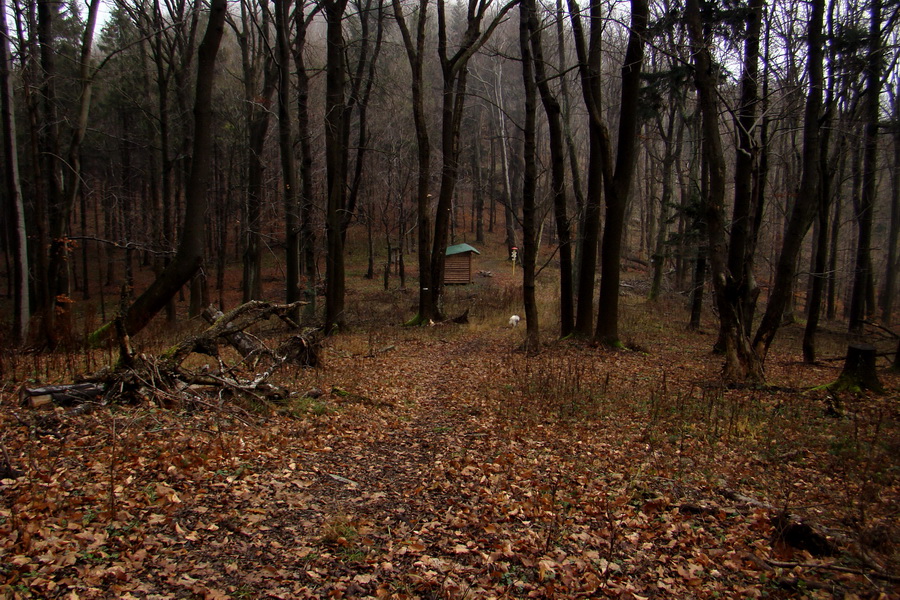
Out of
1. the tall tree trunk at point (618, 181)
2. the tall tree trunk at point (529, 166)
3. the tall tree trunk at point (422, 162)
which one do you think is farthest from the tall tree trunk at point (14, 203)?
the tall tree trunk at point (618, 181)

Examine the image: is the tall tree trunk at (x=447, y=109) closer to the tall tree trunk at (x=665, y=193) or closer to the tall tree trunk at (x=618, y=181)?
the tall tree trunk at (x=618, y=181)

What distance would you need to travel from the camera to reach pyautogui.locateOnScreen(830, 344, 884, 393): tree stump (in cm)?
744

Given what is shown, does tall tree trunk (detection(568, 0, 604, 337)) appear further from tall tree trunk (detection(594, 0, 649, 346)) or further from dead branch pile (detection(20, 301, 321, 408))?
dead branch pile (detection(20, 301, 321, 408))

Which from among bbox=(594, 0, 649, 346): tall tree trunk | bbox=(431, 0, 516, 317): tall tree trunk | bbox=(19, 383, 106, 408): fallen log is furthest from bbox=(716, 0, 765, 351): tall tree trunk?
bbox=(19, 383, 106, 408): fallen log

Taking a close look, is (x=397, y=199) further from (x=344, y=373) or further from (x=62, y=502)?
(x=62, y=502)

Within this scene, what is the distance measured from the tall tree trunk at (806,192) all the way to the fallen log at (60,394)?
9.41m

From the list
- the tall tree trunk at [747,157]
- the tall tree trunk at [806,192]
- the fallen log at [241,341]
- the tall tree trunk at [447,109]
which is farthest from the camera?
the tall tree trunk at [447,109]

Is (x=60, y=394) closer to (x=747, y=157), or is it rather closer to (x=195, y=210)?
(x=195, y=210)

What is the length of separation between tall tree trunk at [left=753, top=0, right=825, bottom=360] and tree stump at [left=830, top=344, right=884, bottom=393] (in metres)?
1.28

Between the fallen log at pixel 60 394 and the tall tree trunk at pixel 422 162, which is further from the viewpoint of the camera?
the tall tree trunk at pixel 422 162

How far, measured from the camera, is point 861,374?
7.52m

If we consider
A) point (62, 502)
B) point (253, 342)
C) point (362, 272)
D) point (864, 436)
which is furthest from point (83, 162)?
point (864, 436)

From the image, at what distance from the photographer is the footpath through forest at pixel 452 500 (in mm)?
3348

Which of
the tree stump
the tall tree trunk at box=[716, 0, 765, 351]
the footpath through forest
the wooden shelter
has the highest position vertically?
the tall tree trunk at box=[716, 0, 765, 351]
